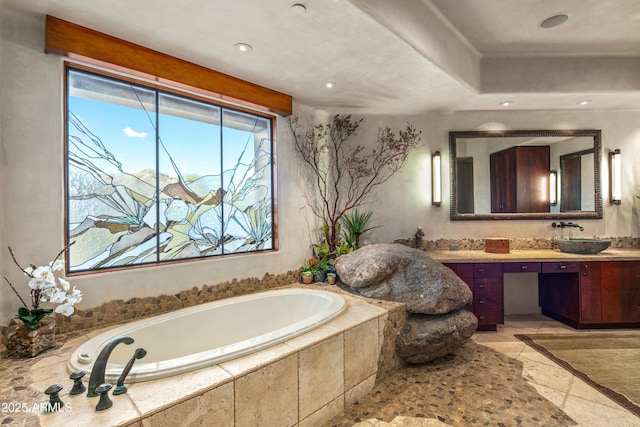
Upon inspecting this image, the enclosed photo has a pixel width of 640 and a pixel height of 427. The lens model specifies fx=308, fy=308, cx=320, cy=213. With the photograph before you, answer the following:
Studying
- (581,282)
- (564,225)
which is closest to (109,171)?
(581,282)

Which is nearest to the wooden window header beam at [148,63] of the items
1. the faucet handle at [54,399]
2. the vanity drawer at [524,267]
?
the faucet handle at [54,399]

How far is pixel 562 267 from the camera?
124 inches

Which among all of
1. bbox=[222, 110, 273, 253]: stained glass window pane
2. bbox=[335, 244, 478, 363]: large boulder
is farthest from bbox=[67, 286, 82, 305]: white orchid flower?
bbox=[335, 244, 478, 363]: large boulder

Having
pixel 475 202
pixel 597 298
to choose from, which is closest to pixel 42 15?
pixel 475 202

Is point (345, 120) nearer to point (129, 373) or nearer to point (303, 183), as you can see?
point (303, 183)

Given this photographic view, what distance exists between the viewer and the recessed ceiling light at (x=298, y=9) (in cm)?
174

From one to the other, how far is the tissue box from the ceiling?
5.04 feet

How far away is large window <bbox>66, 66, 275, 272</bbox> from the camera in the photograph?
2088 mm

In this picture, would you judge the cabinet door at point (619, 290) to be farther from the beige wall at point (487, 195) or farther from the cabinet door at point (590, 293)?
the beige wall at point (487, 195)

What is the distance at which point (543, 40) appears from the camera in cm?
283

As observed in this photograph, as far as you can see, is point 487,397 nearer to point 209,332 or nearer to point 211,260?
point 209,332

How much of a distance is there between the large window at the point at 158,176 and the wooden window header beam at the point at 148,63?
0.61ft

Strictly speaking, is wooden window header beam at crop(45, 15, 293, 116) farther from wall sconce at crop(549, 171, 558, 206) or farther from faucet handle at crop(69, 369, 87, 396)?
wall sconce at crop(549, 171, 558, 206)

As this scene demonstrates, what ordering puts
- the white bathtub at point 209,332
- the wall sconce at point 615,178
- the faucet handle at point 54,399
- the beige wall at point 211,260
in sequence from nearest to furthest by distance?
the faucet handle at point 54,399
the white bathtub at point 209,332
the beige wall at point 211,260
the wall sconce at point 615,178
